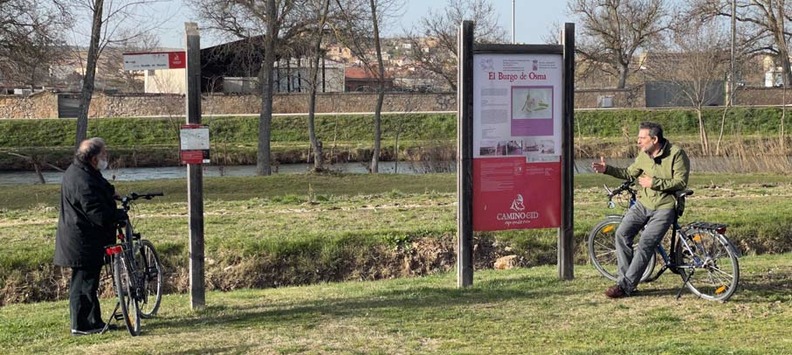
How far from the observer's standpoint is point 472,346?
660 cm

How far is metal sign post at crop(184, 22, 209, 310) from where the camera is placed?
798 centimetres

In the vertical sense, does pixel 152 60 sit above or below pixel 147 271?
above

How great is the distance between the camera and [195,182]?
26.7 feet

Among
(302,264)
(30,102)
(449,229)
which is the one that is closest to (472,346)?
(302,264)

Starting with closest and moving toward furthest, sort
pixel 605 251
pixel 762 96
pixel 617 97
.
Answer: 1. pixel 605 251
2. pixel 762 96
3. pixel 617 97

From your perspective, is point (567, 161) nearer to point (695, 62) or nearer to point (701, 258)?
point (701, 258)

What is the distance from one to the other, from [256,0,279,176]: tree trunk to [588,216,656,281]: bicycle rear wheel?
68.4ft

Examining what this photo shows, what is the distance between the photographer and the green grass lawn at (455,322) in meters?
6.63

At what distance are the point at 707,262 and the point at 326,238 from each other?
5.32 metres

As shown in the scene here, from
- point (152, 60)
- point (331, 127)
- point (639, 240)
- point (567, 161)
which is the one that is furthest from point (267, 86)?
point (639, 240)

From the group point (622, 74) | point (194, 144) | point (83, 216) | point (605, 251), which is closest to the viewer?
point (83, 216)

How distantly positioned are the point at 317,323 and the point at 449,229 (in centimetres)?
535

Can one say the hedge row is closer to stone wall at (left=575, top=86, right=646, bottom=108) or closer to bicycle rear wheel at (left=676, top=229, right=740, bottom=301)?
stone wall at (left=575, top=86, right=646, bottom=108)

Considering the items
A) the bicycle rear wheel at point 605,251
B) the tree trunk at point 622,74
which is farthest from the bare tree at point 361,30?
the tree trunk at point 622,74
